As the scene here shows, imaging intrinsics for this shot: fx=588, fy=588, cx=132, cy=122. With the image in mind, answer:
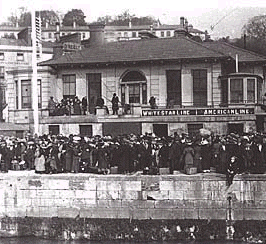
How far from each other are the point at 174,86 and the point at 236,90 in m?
3.22

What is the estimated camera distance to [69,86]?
3138 centimetres

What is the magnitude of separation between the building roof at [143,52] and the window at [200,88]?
1081 millimetres

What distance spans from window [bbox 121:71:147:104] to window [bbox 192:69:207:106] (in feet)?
8.58

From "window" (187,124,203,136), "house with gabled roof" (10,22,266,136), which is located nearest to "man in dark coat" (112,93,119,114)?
"house with gabled roof" (10,22,266,136)

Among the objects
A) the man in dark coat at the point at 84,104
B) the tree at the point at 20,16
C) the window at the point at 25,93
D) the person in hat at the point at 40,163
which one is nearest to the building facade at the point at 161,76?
the man in dark coat at the point at 84,104

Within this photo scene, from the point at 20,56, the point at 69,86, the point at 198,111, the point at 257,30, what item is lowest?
the point at 198,111

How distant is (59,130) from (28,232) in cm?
751

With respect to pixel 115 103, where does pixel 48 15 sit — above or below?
above

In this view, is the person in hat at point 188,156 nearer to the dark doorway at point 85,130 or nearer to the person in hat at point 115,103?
the dark doorway at point 85,130

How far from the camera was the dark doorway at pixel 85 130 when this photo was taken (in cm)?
2728

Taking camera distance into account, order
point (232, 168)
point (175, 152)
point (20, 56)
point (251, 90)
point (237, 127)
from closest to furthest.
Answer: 1. point (232, 168)
2. point (175, 152)
3. point (237, 127)
4. point (251, 90)
5. point (20, 56)

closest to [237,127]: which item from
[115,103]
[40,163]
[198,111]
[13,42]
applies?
[198,111]

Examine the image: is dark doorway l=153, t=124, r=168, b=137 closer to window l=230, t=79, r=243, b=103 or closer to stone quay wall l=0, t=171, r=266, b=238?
window l=230, t=79, r=243, b=103

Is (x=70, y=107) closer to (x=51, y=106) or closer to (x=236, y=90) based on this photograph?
(x=51, y=106)
